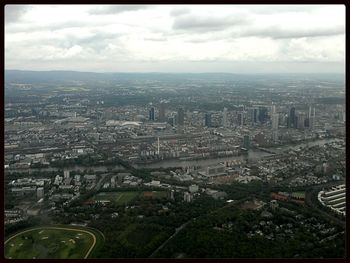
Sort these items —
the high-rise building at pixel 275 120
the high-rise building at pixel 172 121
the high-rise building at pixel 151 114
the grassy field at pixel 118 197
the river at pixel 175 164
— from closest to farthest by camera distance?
the grassy field at pixel 118 197 < the river at pixel 175 164 < the high-rise building at pixel 275 120 < the high-rise building at pixel 172 121 < the high-rise building at pixel 151 114

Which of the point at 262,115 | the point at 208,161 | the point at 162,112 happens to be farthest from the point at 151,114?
the point at 208,161

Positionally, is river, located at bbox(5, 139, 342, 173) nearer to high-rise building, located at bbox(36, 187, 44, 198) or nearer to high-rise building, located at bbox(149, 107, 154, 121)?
high-rise building, located at bbox(36, 187, 44, 198)

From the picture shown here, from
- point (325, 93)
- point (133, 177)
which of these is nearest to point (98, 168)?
point (133, 177)

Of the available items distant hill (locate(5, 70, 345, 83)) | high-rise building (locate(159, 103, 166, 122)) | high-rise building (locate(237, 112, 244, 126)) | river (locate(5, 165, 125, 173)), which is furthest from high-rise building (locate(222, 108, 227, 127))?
river (locate(5, 165, 125, 173))

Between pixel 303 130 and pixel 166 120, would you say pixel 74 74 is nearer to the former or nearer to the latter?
pixel 166 120

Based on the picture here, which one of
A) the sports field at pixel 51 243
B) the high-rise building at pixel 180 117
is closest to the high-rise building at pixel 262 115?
the high-rise building at pixel 180 117

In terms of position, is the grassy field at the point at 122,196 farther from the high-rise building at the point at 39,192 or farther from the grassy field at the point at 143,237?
the grassy field at the point at 143,237
